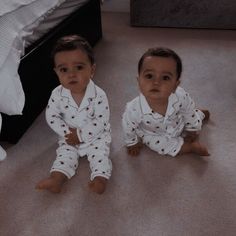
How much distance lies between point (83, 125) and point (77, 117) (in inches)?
1.6

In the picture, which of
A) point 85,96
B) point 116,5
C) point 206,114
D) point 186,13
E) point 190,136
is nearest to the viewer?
point 85,96

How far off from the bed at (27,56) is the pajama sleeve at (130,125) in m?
0.42

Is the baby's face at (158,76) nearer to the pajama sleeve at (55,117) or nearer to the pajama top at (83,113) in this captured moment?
the pajama top at (83,113)

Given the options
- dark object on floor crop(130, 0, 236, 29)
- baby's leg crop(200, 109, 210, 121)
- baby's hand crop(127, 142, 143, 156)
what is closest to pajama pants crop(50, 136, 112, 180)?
baby's hand crop(127, 142, 143, 156)

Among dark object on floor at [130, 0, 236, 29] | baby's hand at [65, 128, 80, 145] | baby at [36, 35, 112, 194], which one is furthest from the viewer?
dark object on floor at [130, 0, 236, 29]

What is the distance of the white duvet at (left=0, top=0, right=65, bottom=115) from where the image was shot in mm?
1154

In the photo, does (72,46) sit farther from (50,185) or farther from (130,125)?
(50,185)

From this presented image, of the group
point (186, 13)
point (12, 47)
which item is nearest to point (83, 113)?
point (12, 47)

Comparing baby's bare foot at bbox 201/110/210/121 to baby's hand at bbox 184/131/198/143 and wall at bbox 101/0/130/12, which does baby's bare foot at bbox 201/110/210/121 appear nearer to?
baby's hand at bbox 184/131/198/143

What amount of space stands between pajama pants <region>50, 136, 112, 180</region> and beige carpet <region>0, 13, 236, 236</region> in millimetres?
44

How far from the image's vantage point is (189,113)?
1225 millimetres

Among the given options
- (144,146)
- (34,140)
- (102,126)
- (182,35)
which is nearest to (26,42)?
(34,140)

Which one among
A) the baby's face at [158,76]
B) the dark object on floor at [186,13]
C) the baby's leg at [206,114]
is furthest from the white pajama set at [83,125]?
A: the dark object on floor at [186,13]

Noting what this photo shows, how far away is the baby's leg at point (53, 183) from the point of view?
109cm
